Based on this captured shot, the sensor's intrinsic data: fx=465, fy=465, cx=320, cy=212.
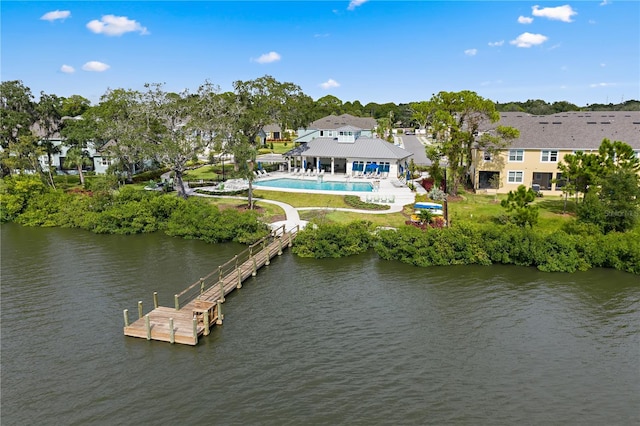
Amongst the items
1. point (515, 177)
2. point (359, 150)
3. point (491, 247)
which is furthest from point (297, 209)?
point (515, 177)

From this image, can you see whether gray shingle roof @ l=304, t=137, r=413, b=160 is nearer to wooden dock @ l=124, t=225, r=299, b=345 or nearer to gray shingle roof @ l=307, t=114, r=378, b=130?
gray shingle roof @ l=307, t=114, r=378, b=130

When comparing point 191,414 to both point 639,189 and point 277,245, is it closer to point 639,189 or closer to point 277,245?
point 277,245

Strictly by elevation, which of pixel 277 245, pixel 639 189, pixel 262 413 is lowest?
pixel 262 413

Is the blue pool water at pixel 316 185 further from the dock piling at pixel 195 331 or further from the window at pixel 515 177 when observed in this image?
the dock piling at pixel 195 331

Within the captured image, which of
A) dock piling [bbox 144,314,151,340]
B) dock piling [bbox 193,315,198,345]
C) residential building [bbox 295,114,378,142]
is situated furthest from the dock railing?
residential building [bbox 295,114,378,142]

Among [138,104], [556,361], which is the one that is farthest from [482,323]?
[138,104]

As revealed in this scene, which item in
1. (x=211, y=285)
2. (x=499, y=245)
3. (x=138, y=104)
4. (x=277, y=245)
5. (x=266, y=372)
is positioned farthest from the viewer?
(x=138, y=104)
